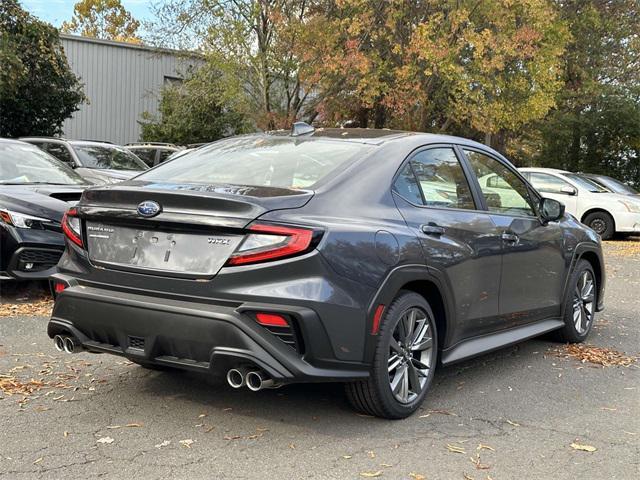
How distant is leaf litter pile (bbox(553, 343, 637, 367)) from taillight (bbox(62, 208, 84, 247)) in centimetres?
384

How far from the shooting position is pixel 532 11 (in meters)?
20.5

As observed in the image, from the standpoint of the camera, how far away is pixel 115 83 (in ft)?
94.9

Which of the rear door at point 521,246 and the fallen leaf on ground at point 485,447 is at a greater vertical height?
the rear door at point 521,246

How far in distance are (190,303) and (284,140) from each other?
155 cm

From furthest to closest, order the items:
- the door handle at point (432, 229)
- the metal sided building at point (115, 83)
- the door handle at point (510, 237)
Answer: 1. the metal sided building at point (115, 83)
2. the door handle at point (510, 237)
3. the door handle at point (432, 229)

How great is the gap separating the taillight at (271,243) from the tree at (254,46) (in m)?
16.1

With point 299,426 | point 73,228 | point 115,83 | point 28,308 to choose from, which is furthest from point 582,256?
point 115,83

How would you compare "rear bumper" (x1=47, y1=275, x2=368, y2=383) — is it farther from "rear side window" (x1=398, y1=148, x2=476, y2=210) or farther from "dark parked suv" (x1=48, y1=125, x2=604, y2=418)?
"rear side window" (x1=398, y1=148, x2=476, y2=210)

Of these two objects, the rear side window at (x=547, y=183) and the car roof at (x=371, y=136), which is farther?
the rear side window at (x=547, y=183)

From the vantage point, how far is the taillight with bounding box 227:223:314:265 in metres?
3.54

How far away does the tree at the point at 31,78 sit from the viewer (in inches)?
774

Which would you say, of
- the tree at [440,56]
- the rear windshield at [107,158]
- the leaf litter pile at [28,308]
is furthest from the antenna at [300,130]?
the tree at [440,56]

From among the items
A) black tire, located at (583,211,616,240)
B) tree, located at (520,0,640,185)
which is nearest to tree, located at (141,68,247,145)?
tree, located at (520,0,640,185)

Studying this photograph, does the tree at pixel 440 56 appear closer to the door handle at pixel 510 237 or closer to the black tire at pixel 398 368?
the door handle at pixel 510 237
